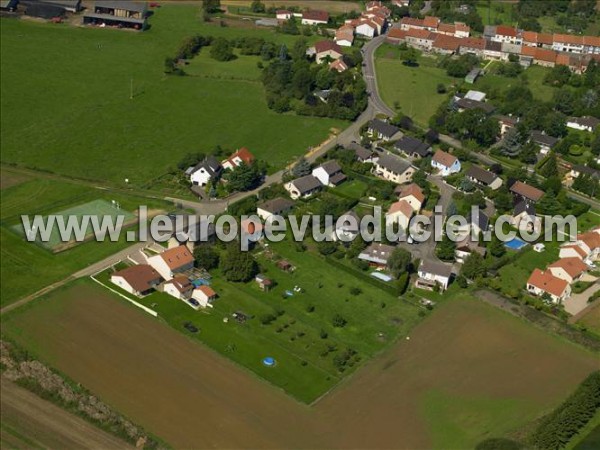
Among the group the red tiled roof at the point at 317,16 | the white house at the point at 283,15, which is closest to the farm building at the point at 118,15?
the white house at the point at 283,15

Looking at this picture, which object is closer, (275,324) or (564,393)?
(564,393)

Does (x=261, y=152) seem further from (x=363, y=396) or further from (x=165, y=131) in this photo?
(x=363, y=396)

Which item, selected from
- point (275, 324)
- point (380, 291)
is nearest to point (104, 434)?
point (275, 324)

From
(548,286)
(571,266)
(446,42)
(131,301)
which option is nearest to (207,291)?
(131,301)

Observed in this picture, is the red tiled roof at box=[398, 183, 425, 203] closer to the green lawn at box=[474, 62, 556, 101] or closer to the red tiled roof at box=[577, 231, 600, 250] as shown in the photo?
the red tiled roof at box=[577, 231, 600, 250]

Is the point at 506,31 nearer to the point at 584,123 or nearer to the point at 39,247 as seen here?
the point at 584,123

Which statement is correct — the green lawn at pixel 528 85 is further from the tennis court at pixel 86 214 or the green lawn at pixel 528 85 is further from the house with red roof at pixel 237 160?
the tennis court at pixel 86 214

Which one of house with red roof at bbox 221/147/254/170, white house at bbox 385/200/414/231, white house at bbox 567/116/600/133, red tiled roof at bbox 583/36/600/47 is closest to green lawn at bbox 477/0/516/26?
red tiled roof at bbox 583/36/600/47
